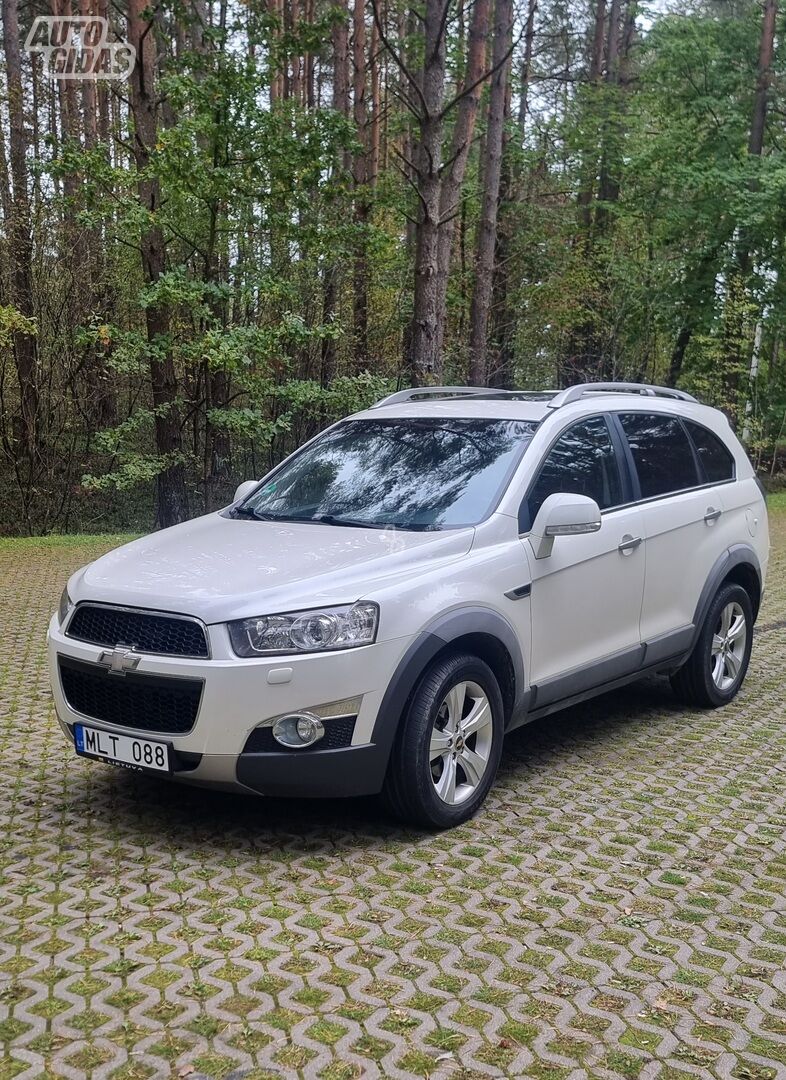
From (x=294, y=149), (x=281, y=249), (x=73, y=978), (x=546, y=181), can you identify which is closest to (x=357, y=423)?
(x=73, y=978)

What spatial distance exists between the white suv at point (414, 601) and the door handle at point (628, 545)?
3 centimetres

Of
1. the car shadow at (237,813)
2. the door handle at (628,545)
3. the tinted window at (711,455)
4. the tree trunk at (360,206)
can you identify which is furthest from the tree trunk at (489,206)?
the car shadow at (237,813)

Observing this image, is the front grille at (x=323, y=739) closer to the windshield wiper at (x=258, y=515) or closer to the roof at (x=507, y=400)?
the windshield wiper at (x=258, y=515)

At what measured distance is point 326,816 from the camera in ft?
15.6

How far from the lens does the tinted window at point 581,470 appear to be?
529cm

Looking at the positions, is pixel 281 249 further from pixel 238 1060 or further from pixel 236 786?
pixel 238 1060

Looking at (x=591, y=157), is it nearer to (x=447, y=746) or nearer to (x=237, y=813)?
(x=447, y=746)

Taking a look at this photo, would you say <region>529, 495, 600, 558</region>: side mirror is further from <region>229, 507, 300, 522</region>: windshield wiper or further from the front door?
<region>229, 507, 300, 522</region>: windshield wiper

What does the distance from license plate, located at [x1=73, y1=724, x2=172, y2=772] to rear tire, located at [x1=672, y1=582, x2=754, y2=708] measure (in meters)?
3.63

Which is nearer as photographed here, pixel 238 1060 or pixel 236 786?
pixel 238 1060

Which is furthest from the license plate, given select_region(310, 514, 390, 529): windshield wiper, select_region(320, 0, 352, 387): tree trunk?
select_region(320, 0, 352, 387): tree trunk

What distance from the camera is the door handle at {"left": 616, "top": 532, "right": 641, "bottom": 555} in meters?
5.67

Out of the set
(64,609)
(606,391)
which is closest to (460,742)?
(64,609)

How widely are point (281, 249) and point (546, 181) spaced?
479 inches
